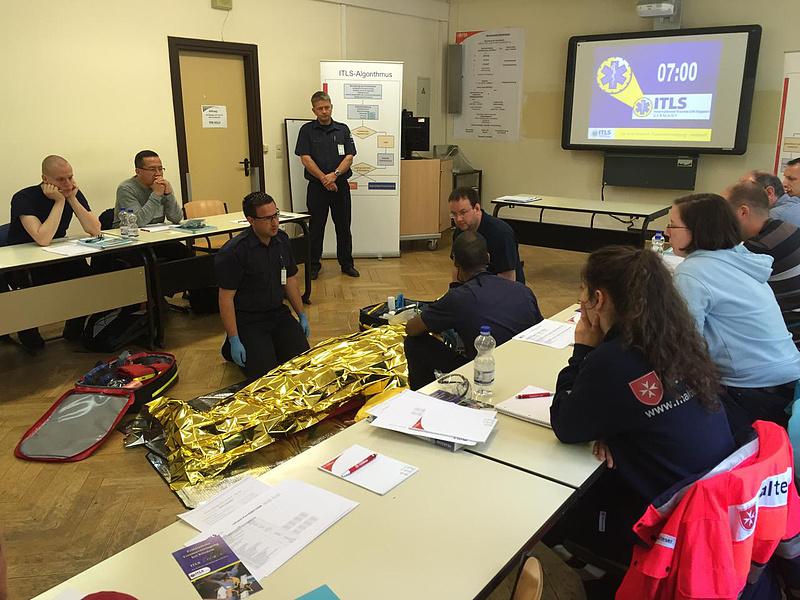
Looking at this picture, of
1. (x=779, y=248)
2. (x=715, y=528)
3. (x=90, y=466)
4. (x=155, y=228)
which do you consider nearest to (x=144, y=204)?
(x=155, y=228)

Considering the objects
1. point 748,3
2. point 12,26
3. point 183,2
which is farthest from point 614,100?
point 12,26

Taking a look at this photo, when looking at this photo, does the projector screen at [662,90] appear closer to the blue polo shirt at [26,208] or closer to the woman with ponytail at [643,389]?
the blue polo shirt at [26,208]

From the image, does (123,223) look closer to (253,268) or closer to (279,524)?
(253,268)

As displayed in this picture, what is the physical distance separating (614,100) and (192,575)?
23.7ft

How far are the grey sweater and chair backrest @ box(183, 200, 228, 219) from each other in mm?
484

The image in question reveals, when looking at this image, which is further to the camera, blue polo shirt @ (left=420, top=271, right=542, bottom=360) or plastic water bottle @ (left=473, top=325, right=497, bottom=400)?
blue polo shirt @ (left=420, top=271, right=542, bottom=360)

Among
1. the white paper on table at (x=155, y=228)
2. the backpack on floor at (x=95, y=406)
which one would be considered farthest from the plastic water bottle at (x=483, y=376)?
the white paper on table at (x=155, y=228)

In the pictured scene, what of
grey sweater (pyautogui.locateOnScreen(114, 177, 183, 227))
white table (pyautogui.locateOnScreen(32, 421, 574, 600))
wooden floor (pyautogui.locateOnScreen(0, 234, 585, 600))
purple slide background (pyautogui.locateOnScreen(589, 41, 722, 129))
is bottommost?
wooden floor (pyautogui.locateOnScreen(0, 234, 585, 600))

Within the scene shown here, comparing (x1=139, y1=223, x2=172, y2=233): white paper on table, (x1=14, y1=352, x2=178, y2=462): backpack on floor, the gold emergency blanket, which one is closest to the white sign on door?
(x1=139, y1=223, x2=172, y2=233): white paper on table

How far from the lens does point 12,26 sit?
15.6ft

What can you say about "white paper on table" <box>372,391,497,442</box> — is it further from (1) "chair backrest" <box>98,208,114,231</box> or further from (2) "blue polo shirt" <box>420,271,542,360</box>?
(1) "chair backrest" <box>98,208,114,231</box>

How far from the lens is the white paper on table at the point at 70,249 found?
3.94 metres

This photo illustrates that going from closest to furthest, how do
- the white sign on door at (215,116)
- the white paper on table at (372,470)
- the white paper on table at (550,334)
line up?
the white paper on table at (372,470)
the white paper on table at (550,334)
the white sign on door at (215,116)

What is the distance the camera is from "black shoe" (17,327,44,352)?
428 centimetres
